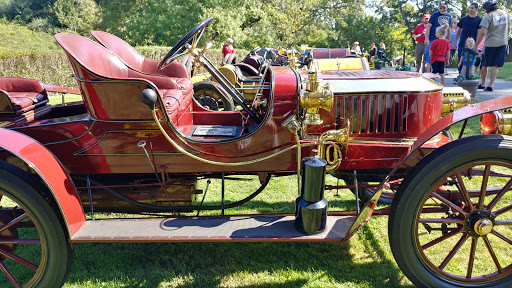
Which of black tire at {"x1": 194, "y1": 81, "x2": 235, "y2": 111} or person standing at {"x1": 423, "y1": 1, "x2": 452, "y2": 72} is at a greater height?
person standing at {"x1": 423, "y1": 1, "x2": 452, "y2": 72}

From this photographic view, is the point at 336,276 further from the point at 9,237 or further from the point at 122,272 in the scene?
the point at 9,237

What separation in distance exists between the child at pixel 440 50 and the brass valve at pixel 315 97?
6521mm

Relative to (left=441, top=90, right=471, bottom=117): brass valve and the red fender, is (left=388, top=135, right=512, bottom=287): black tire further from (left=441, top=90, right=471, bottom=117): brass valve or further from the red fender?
the red fender

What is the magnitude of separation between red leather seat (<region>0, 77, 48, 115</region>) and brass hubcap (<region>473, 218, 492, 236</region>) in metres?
3.20

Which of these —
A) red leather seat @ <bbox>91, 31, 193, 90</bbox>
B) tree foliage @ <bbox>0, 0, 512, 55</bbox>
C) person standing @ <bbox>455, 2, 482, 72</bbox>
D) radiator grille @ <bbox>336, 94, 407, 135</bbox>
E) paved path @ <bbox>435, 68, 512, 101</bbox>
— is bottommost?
paved path @ <bbox>435, 68, 512, 101</bbox>

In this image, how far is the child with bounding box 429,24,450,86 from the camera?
754 cm

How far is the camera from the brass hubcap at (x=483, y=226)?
79.3 inches

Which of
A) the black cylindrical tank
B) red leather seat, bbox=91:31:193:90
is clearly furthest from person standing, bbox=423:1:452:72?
the black cylindrical tank

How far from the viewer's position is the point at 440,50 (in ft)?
25.0

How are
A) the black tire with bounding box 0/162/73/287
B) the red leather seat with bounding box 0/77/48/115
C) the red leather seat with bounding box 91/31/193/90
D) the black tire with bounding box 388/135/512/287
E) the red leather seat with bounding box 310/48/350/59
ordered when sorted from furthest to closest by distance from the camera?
1. the red leather seat with bounding box 310/48/350/59
2. the red leather seat with bounding box 91/31/193/90
3. the red leather seat with bounding box 0/77/48/115
4. the black tire with bounding box 0/162/73/287
5. the black tire with bounding box 388/135/512/287

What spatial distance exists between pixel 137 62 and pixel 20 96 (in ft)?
3.68

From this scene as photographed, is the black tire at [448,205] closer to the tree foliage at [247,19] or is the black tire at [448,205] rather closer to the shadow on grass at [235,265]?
the shadow on grass at [235,265]

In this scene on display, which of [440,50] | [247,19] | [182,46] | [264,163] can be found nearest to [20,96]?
[182,46]

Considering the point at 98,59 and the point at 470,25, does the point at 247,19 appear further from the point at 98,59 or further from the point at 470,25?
the point at 98,59
